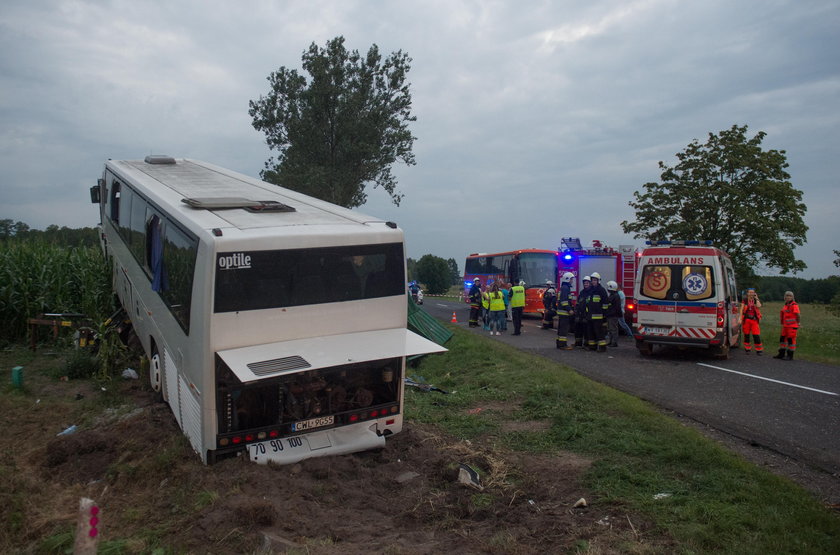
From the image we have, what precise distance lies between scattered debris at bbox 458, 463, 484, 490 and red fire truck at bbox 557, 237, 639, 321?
1530cm

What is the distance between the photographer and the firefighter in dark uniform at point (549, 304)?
21.2 meters

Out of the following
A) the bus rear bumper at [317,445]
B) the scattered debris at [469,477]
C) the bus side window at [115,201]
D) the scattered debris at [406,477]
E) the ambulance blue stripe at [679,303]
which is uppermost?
the bus side window at [115,201]

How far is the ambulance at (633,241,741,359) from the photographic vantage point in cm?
1389

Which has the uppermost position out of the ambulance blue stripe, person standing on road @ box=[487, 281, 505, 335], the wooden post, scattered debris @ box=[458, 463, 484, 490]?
the ambulance blue stripe

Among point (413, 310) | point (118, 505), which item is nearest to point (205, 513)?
point (118, 505)

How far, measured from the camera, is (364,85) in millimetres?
28719

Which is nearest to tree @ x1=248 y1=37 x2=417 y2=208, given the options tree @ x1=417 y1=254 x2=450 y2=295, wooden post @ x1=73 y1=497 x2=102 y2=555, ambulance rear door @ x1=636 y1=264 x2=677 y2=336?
ambulance rear door @ x1=636 y1=264 x2=677 y2=336

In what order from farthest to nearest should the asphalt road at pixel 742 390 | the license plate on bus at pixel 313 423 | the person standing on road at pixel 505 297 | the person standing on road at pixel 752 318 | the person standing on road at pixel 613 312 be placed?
1. the person standing on road at pixel 505 297
2. the person standing on road at pixel 613 312
3. the person standing on road at pixel 752 318
4. the asphalt road at pixel 742 390
5. the license plate on bus at pixel 313 423

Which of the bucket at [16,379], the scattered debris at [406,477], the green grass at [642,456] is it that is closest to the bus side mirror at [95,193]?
the bucket at [16,379]

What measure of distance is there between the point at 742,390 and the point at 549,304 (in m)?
10.8

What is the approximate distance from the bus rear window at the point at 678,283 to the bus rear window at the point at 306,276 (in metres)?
9.21

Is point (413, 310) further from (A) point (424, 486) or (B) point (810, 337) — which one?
(B) point (810, 337)

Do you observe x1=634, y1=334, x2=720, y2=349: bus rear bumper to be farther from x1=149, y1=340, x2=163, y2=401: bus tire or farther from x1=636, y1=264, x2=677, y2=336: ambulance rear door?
x1=149, y1=340, x2=163, y2=401: bus tire

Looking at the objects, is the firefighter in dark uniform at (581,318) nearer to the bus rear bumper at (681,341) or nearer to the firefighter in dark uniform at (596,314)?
the firefighter in dark uniform at (596,314)
